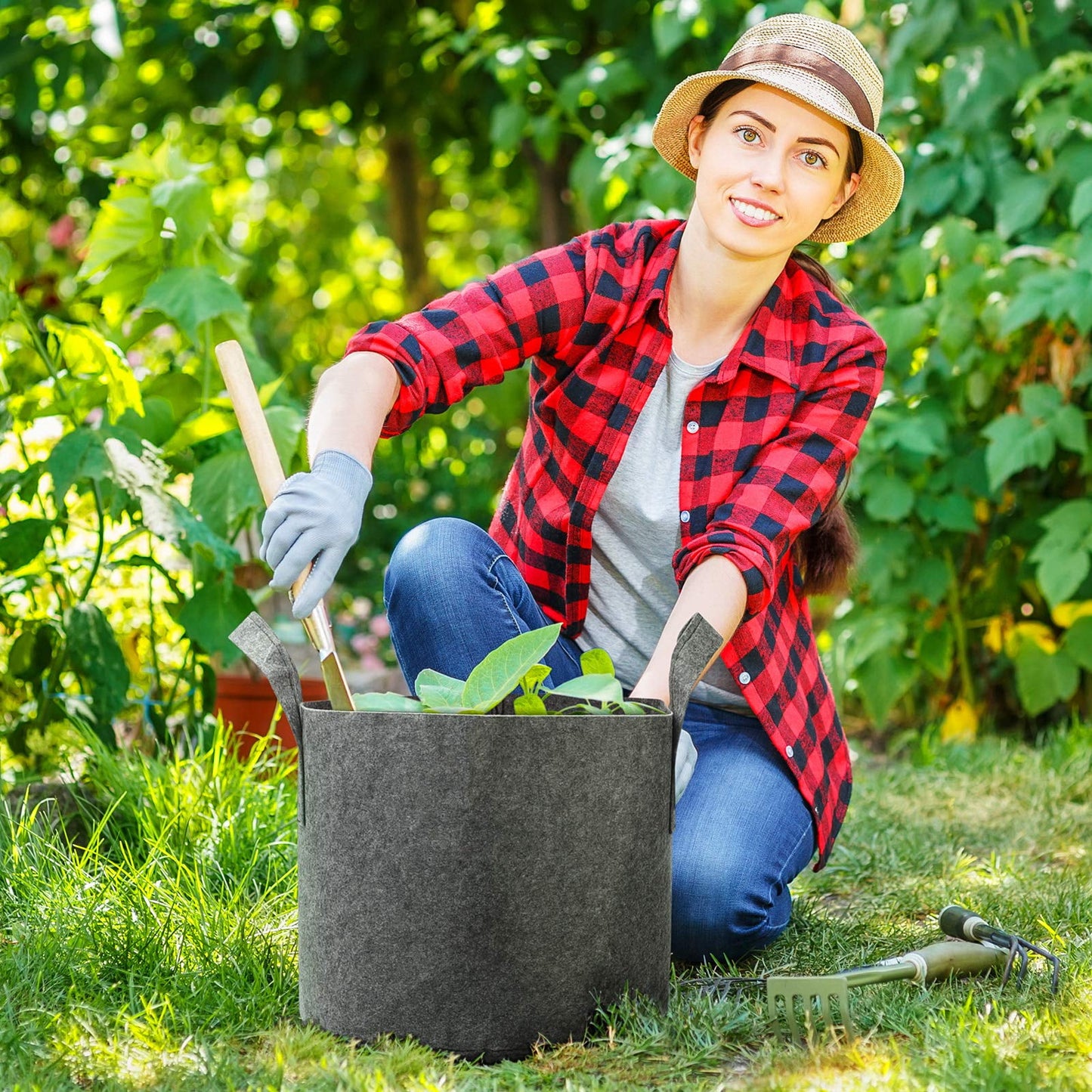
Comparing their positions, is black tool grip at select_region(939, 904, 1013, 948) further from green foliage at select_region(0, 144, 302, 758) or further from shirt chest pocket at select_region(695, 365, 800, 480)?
green foliage at select_region(0, 144, 302, 758)

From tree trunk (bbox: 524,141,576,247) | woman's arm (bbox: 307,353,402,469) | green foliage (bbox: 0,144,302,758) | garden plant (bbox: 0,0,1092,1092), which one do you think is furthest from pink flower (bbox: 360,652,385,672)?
woman's arm (bbox: 307,353,402,469)

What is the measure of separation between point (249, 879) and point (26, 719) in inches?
29.7

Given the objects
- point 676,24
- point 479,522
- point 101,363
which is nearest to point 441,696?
point 101,363

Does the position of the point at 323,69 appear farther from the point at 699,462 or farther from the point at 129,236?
the point at 699,462

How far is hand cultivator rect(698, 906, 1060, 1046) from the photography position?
1.24 metres

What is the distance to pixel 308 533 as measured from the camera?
1263 millimetres

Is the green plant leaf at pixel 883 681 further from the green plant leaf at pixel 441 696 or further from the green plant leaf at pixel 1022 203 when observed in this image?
the green plant leaf at pixel 441 696

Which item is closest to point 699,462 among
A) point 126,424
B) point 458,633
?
point 458,633

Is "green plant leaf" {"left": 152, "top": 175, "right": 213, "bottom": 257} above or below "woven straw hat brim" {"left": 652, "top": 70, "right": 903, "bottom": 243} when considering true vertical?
below

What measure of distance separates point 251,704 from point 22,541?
0.62 metres

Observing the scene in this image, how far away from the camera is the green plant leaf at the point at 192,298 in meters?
2.11

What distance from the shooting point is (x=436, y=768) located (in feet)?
3.84

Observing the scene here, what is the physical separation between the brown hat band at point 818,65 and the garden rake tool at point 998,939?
93cm

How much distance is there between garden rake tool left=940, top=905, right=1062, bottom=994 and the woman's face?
81 centimetres
